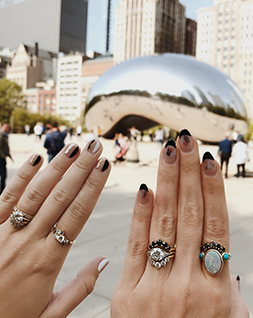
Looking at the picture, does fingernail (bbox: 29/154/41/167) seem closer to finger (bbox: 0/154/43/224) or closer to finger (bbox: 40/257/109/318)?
finger (bbox: 0/154/43/224)

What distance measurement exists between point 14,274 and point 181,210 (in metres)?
0.67

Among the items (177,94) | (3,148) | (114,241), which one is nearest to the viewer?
Answer: (114,241)

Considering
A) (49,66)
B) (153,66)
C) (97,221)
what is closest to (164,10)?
(49,66)

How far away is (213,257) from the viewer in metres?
0.95

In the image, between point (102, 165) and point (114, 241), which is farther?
point (114, 241)

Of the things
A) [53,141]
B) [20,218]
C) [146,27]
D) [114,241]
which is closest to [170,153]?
[20,218]

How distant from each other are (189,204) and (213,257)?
0.59ft

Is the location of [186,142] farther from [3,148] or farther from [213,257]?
[3,148]

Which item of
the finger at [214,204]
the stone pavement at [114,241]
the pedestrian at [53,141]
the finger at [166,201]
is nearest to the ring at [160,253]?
the finger at [166,201]

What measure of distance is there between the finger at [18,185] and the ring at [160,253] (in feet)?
2.02

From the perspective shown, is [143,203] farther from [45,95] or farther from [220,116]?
[45,95]

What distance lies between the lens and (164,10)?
355 feet

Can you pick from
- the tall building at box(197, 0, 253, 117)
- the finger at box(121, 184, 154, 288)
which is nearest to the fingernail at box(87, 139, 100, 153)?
the finger at box(121, 184, 154, 288)

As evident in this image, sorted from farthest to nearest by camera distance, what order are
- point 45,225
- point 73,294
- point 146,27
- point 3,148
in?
point 146,27
point 3,148
point 73,294
point 45,225
